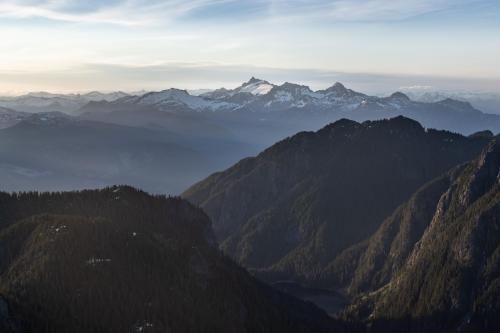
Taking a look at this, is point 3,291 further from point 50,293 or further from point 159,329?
point 159,329

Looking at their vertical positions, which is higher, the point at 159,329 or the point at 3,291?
the point at 3,291

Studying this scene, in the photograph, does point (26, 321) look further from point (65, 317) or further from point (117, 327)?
point (117, 327)

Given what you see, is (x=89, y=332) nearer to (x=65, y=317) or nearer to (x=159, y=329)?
(x=65, y=317)

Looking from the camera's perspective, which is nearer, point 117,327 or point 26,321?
point 26,321

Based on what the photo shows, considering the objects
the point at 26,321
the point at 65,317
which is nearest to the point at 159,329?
the point at 65,317

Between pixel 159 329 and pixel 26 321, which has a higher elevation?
pixel 26 321

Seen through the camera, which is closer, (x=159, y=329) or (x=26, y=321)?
(x=26, y=321)

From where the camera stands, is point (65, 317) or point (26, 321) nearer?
point (26, 321)

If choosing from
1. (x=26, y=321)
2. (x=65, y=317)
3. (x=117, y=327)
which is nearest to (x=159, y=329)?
(x=117, y=327)
